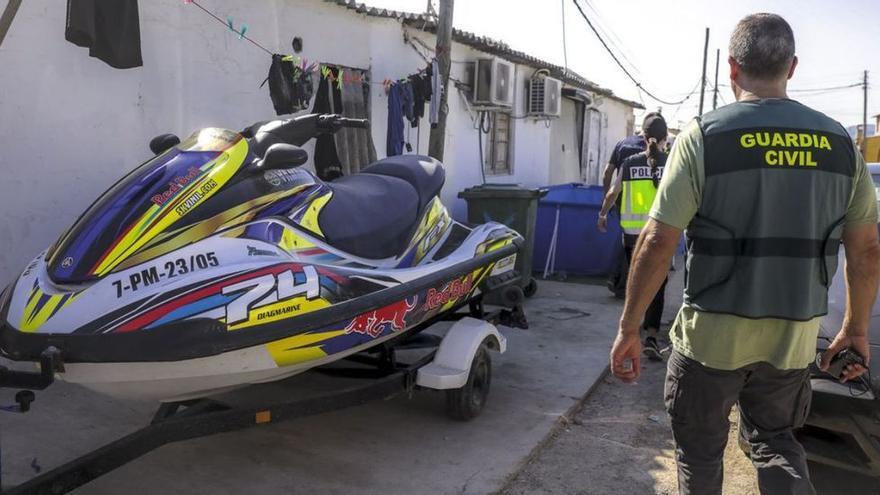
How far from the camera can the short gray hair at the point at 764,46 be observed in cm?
223

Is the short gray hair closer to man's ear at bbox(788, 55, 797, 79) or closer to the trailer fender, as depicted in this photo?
man's ear at bbox(788, 55, 797, 79)

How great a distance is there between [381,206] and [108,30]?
250 cm

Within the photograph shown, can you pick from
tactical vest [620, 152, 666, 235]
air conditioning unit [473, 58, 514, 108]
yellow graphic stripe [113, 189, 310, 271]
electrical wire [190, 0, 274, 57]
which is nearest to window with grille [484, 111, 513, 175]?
air conditioning unit [473, 58, 514, 108]

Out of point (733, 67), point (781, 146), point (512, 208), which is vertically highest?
point (733, 67)

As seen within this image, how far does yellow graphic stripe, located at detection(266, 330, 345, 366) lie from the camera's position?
112 inches

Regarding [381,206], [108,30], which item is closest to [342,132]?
[108,30]

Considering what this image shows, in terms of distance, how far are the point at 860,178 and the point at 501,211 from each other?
222 inches

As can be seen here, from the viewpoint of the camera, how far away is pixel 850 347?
2.55 meters

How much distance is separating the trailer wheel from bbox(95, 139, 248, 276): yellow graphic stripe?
1.80 m

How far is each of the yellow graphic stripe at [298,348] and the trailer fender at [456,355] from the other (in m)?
0.88

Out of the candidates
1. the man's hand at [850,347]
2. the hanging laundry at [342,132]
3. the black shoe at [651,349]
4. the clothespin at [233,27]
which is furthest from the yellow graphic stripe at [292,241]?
the hanging laundry at [342,132]

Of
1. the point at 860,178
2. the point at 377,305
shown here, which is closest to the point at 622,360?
the point at 860,178

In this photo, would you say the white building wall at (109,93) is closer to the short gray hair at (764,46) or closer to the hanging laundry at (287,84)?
the hanging laundry at (287,84)

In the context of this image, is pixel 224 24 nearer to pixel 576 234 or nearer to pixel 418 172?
pixel 418 172
